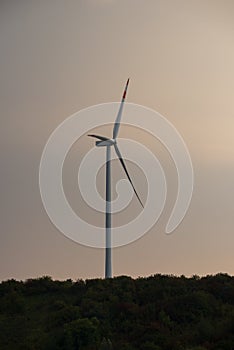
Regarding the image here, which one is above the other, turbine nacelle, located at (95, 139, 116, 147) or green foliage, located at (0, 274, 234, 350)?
turbine nacelle, located at (95, 139, 116, 147)

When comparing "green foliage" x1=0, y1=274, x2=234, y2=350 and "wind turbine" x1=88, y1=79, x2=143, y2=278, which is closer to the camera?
"green foliage" x1=0, y1=274, x2=234, y2=350

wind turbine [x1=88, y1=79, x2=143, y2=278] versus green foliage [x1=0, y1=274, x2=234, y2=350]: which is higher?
wind turbine [x1=88, y1=79, x2=143, y2=278]

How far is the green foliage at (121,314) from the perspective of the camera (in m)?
44.7

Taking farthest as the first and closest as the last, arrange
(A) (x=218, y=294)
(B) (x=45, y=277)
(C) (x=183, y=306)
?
(B) (x=45, y=277), (A) (x=218, y=294), (C) (x=183, y=306)

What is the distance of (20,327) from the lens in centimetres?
5325

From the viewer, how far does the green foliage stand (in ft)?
147

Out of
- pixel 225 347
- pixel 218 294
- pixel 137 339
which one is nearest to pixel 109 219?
pixel 218 294

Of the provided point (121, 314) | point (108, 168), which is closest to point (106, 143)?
point (108, 168)

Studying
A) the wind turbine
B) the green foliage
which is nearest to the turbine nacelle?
the wind turbine

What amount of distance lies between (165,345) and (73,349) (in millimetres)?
5984

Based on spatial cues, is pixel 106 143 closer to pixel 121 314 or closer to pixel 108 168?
pixel 108 168

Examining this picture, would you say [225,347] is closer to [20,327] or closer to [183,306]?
[183,306]

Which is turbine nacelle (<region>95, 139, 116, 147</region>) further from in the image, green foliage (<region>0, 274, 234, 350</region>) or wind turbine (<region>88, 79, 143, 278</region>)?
green foliage (<region>0, 274, 234, 350</region>)

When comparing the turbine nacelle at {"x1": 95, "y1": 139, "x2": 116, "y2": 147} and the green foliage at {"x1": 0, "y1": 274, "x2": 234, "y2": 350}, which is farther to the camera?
the turbine nacelle at {"x1": 95, "y1": 139, "x2": 116, "y2": 147}
